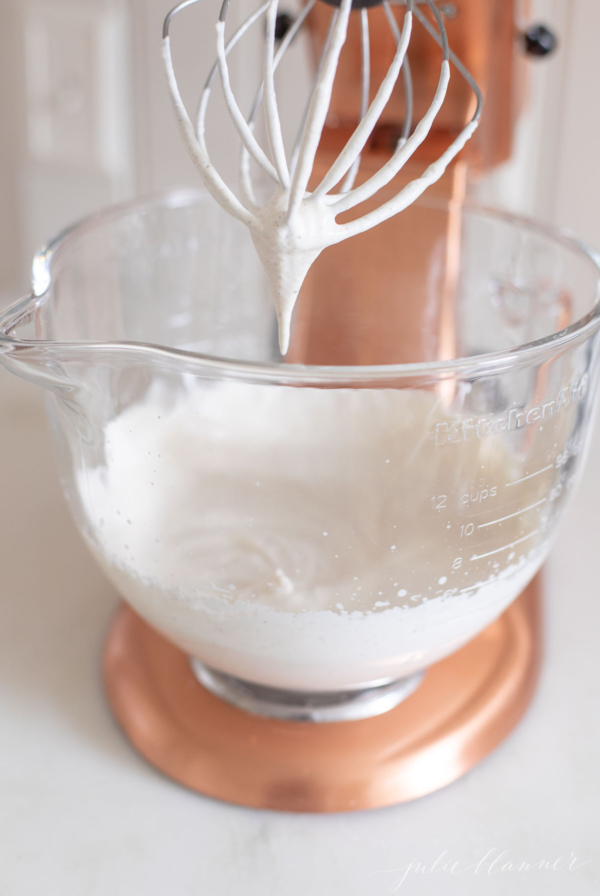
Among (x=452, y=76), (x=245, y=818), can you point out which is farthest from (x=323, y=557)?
(x=452, y=76)

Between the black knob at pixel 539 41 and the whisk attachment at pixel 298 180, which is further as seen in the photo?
the black knob at pixel 539 41

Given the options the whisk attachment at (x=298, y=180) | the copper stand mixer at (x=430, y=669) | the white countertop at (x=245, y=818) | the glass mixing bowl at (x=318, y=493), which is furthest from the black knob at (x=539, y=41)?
the white countertop at (x=245, y=818)

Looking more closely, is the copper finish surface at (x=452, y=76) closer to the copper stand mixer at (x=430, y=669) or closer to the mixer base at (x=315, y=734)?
the copper stand mixer at (x=430, y=669)

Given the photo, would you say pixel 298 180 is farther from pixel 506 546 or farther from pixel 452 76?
pixel 452 76

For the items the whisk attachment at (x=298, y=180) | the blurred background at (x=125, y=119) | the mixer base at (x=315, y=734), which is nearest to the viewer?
the whisk attachment at (x=298, y=180)

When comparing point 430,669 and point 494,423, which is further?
point 430,669

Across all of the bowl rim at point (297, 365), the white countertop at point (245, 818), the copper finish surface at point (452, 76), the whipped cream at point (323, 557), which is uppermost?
the copper finish surface at point (452, 76)

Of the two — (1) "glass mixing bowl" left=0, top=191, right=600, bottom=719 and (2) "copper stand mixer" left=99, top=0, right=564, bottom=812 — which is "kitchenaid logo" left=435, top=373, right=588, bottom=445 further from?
(2) "copper stand mixer" left=99, top=0, right=564, bottom=812

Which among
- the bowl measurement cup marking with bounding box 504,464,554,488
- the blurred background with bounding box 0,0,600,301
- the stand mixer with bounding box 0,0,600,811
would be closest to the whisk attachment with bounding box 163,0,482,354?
the stand mixer with bounding box 0,0,600,811
